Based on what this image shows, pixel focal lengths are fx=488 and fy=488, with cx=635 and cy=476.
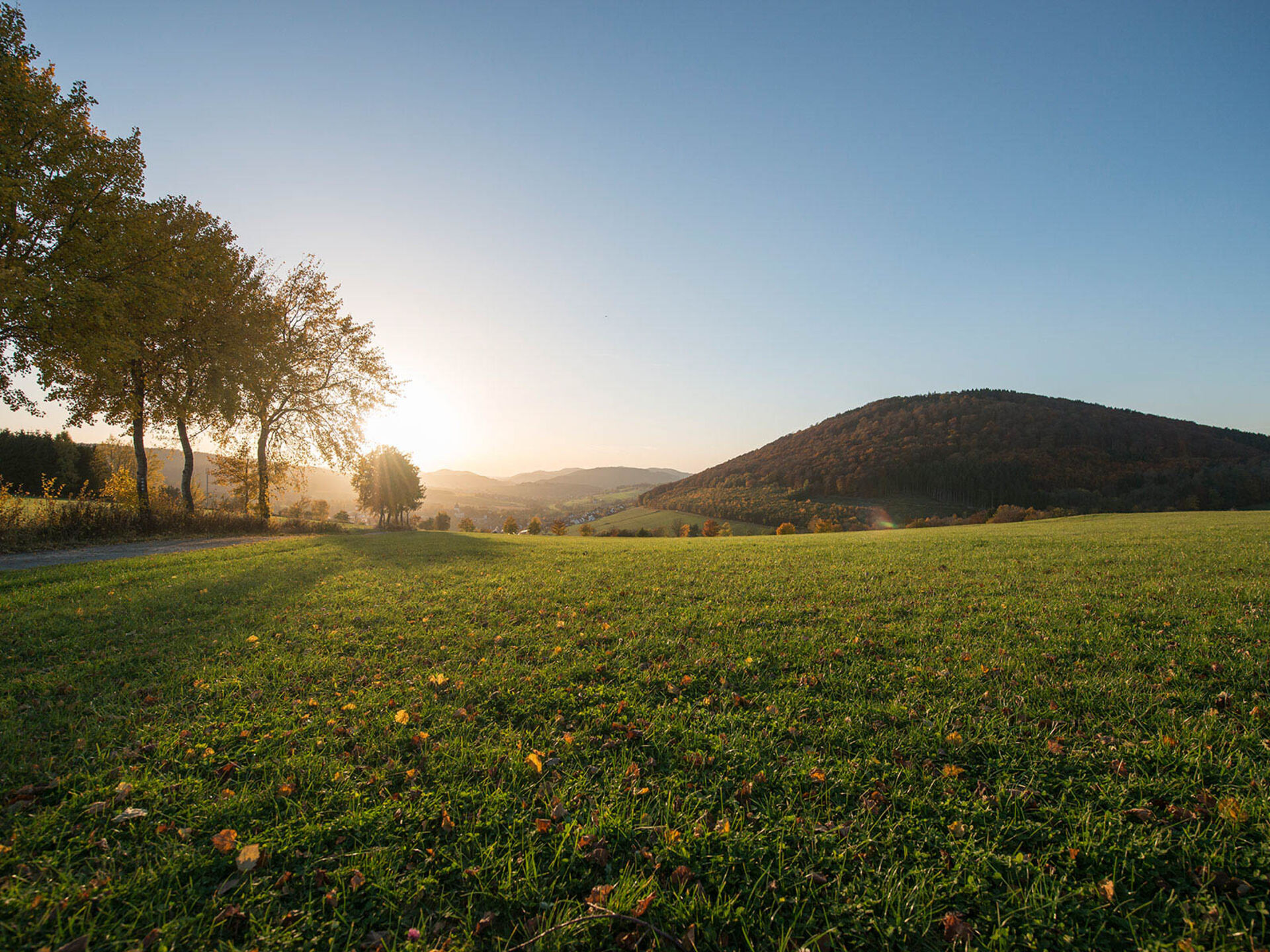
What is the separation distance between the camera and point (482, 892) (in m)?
2.23

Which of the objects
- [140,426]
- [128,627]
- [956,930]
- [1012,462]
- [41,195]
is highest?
[41,195]

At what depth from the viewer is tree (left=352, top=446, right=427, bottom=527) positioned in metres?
44.2

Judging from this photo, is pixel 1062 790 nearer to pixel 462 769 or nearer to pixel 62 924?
pixel 462 769

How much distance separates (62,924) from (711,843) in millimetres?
2808

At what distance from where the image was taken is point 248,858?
237 centimetres

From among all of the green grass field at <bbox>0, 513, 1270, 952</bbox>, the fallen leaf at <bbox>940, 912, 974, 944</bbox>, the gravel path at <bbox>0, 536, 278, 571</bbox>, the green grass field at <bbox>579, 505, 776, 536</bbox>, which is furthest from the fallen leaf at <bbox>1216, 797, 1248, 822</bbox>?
the green grass field at <bbox>579, 505, 776, 536</bbox>

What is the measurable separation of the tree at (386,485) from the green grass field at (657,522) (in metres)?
27.4

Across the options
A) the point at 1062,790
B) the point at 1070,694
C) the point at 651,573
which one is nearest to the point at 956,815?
the point at 1062,790

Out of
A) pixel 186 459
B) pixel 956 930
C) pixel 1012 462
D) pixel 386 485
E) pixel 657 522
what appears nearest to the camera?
pixel 956 930

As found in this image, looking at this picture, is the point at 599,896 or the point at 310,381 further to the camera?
the point at 310,381

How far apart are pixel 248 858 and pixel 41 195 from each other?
20.7 m

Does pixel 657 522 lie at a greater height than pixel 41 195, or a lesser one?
lesser

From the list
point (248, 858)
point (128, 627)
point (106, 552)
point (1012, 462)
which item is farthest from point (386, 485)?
point (1012, 462)

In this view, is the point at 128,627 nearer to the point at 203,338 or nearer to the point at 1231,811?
the point at 1231,811
